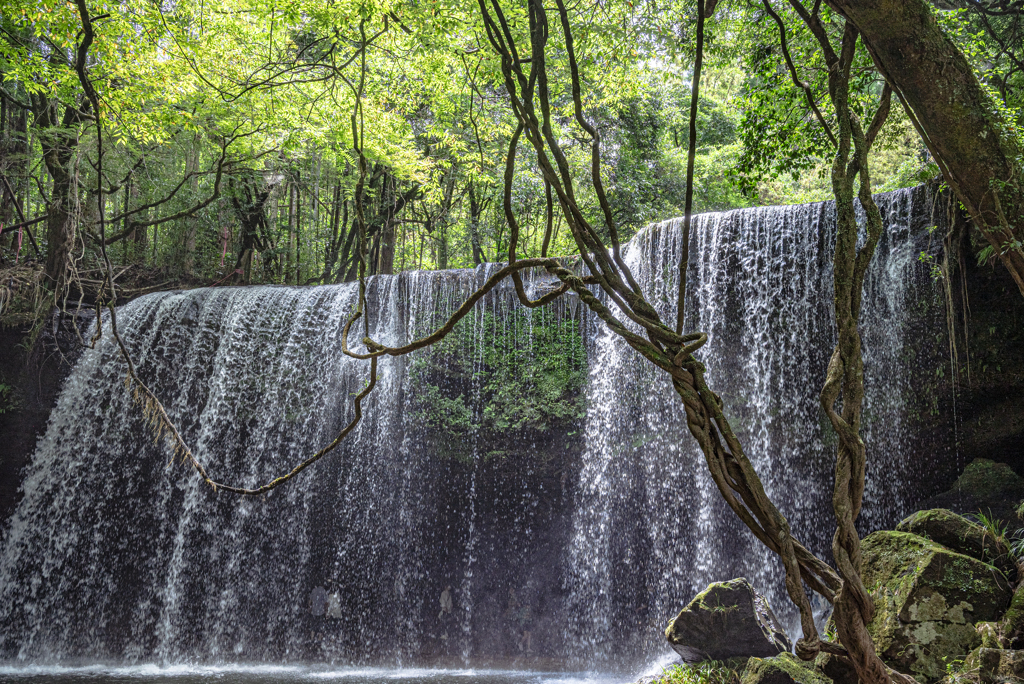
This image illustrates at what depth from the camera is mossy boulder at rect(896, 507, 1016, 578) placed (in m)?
4.36

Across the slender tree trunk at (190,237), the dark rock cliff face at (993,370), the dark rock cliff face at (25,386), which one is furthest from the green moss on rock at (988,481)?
the slender tree trunk at (190,237)

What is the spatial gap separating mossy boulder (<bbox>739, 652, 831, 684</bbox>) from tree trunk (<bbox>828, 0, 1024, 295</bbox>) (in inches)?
97.0

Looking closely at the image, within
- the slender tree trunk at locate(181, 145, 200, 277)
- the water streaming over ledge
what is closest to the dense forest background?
the slender tree trunk at locate(181, 145, 200, 277)

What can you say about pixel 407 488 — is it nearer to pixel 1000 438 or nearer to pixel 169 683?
pixel 169 683

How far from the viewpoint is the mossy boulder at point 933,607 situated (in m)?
3.95

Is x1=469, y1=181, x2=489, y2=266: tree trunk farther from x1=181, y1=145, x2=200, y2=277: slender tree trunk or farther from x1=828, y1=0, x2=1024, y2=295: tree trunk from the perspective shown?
x1=828, y1=0, x2=1024, y2=295: tree trunk

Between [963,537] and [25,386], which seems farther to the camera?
[25,386]

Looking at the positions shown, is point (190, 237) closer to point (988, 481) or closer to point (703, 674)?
point (703, 674)

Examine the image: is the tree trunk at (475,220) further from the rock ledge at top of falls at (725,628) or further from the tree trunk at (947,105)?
the tree trunk at (947,105)

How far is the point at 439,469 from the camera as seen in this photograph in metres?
9.22

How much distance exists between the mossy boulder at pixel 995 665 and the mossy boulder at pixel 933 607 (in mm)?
195

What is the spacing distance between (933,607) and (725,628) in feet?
4.53

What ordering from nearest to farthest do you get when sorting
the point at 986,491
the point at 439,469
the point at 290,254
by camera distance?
1. the point at 986,491
2. the point at 439,469
3. the point at 290,254

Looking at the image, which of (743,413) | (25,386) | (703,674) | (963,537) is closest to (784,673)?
(703,674)
